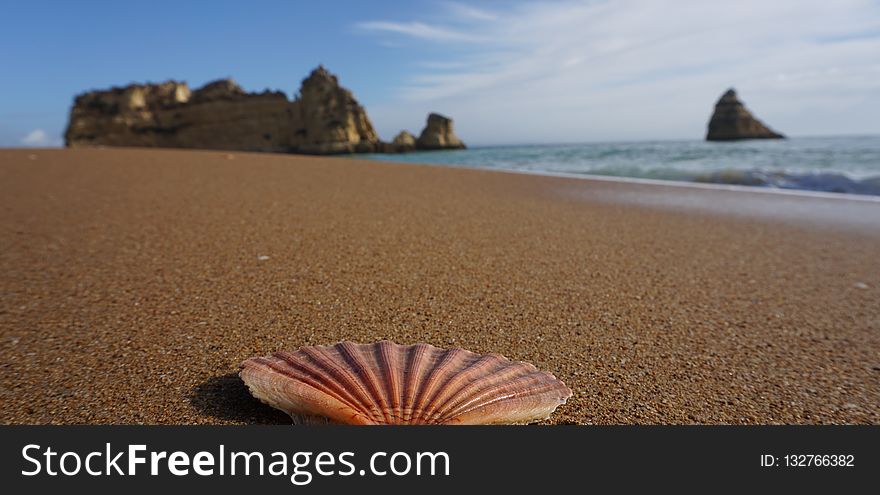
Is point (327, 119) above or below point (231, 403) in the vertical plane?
above

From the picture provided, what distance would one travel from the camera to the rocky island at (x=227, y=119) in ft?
159

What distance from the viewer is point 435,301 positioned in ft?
6.75

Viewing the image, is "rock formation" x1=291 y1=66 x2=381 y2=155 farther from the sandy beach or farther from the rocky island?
the sandy beach

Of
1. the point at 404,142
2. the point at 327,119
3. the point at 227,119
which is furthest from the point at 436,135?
the point at 227,119

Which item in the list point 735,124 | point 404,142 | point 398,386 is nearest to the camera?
point 398,386

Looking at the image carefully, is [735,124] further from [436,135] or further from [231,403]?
[231,403]

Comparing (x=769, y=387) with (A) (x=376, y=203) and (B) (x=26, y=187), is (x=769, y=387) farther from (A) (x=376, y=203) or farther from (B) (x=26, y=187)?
(B) (x=26, y=187)

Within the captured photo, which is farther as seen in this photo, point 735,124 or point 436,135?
point 436,135

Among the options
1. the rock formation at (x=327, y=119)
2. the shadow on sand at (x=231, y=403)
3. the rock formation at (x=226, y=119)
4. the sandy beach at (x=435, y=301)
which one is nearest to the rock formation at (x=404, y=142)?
the rock formation at (x=226, y=119)

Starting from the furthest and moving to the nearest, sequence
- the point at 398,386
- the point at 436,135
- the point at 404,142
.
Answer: the point at 436,135 → the point at 404,142 → the point at 398,386

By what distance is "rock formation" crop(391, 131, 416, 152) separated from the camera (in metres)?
54.2

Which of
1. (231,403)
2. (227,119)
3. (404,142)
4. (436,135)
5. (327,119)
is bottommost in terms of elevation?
(231,403)

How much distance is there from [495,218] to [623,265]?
1.52 meters

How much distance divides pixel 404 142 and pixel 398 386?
185 ft
